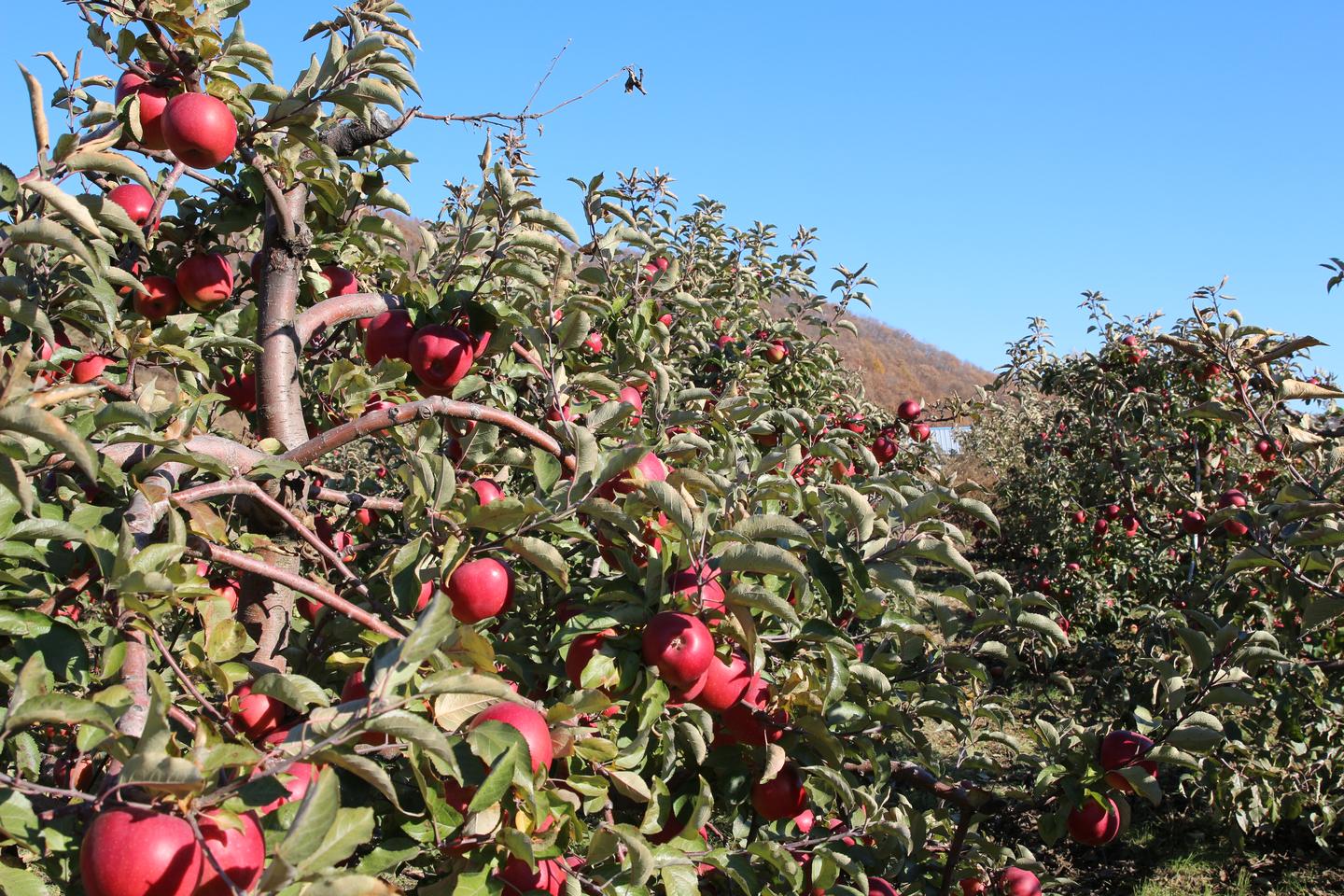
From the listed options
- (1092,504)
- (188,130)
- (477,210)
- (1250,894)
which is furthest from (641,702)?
(1092,504)

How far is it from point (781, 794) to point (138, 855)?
3.91 feet

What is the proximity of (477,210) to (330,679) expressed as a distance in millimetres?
1050

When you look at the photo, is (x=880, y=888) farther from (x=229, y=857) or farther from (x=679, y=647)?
(x=229, y=857)

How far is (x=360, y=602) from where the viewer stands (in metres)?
1.86

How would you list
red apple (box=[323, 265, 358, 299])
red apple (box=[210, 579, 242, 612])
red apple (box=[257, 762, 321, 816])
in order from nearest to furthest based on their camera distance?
red apple (box=[257, 762, 321, 816]) < red apple (box=[210, 579, 242, 612]) < red apple (box=[323, 265, 358, 299])

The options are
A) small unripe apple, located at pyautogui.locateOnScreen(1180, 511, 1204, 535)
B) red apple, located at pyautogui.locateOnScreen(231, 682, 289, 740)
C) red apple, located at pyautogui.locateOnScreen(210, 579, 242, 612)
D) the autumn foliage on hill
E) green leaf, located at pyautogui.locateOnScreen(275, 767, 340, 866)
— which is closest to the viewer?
green leaf, located at pyautogui.locateOnScreen(275, 767, 340, 866)

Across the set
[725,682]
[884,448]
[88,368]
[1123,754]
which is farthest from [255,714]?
[884,448]

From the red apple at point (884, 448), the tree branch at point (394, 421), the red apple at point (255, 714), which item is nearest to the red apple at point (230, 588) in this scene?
the tree branch at point (394, 421)

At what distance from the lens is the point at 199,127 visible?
1621mm

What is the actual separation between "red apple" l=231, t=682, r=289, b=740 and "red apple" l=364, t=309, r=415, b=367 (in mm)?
806

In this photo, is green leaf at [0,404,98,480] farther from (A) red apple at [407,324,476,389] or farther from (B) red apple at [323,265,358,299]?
(B) red apple at [323,265,358,299]

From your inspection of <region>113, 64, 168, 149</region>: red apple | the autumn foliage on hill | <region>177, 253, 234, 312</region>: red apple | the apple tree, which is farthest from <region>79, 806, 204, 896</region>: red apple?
the autumn foliage on hill

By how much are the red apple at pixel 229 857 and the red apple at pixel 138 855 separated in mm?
29

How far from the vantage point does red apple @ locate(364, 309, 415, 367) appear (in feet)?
6.31
